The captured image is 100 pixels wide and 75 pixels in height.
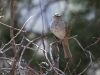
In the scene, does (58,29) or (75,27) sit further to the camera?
(75,27)

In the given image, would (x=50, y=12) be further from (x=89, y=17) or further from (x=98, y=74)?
(x=98, y=74)

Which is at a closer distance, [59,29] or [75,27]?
[59,29]

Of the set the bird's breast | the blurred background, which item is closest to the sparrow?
the bird's breast

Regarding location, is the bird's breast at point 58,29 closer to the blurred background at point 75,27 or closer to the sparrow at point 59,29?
the sparrow at point 59,29

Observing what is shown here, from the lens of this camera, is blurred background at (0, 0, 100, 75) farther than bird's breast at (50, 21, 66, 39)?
Yes

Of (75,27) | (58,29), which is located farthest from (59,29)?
(75,27)

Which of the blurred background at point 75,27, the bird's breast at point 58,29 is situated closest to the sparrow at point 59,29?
the bird's breast at point 58,29

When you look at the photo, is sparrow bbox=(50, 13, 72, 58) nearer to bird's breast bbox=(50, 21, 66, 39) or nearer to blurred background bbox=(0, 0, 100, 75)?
bird's breast bbox=(50, 21, 66, 39)

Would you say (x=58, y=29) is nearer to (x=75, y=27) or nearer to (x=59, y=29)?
(x=59, y=29)

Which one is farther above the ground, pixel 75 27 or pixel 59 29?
pixel 59 29

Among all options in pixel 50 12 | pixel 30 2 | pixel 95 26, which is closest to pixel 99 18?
pixel 95 26

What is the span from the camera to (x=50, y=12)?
887 cm

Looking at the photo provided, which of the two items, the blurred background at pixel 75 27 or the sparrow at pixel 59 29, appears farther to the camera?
the blurred background at pixel 75 27

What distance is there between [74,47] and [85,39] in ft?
1.07
